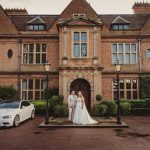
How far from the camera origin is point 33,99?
2644cm

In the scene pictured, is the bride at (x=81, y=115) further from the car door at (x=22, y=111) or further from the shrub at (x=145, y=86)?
the shrub at (x=145, y=86)

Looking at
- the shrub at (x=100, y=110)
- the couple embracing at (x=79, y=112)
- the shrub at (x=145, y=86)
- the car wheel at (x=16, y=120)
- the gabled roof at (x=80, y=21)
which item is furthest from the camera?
the shrub at (x=145, y=86)

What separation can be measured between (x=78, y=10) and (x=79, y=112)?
1306cm

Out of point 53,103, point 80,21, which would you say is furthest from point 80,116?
point 80,21

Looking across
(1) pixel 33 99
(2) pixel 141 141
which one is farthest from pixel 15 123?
(1) pixel 33 99

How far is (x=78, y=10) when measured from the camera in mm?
27031

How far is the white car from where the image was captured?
15.3m

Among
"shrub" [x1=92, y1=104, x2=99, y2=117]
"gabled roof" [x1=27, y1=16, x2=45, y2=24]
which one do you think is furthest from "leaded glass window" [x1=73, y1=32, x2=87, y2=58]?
"gabled roof" [x1=27, y1=16, x2=45, y2=24]

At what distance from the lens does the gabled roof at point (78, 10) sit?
1057 inches

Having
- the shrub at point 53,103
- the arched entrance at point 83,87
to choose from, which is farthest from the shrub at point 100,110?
the shrub at point 53,103

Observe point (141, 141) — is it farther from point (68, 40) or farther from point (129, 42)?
point (129, 42)

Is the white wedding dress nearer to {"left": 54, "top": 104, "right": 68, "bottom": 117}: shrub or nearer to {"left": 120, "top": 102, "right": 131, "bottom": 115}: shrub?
{"left": 54, "top": 104, "right": 68, "bottom": 117}: shrub

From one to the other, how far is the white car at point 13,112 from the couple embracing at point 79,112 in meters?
3.13

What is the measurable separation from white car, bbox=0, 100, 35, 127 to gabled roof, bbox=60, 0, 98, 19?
1139cm
